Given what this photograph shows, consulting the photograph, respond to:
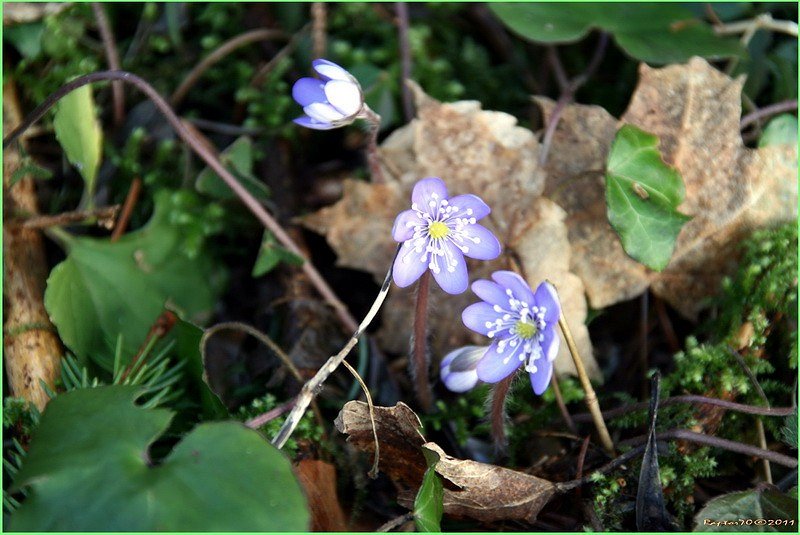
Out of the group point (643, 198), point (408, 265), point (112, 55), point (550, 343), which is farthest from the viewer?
point (112, 55)

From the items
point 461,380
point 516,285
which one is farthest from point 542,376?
point 461,380

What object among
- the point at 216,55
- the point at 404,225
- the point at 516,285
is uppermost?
the point at 216,55

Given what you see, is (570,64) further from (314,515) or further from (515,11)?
(314,515)

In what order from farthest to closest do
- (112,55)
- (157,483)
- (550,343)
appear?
(112,55) → (550,343) → (157,483)

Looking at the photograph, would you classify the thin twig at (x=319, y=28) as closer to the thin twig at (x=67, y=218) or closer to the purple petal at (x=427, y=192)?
the thin twig at (x=67, y=218)

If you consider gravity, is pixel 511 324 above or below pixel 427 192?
below

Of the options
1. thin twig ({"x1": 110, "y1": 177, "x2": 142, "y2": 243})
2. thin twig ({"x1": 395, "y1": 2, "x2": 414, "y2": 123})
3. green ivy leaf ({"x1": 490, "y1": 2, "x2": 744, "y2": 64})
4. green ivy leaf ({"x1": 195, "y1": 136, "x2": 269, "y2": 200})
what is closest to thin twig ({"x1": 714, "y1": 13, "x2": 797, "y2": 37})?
green ivy leaf ({"x1": 490, "y1": 2, "x2": 744, "y2": 64})

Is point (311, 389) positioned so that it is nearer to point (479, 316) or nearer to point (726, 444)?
point (479, 316)

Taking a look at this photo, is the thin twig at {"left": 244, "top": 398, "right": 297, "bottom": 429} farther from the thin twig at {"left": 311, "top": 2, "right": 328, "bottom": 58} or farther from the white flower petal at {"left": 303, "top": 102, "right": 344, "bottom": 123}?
the thin twig at {"left": 311, "top": 2, "right": 328, "bottom": 58}
